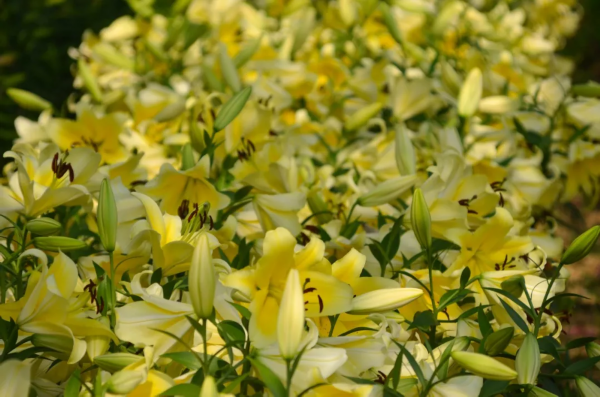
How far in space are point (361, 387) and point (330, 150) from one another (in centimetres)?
113

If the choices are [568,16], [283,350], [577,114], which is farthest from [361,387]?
[568,16]

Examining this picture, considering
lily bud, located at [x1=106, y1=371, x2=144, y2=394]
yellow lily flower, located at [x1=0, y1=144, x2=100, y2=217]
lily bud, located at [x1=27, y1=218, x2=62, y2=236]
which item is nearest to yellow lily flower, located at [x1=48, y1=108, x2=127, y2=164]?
yellow lily flower, located at [x1=0, y1=144, x2=100, y2=217]

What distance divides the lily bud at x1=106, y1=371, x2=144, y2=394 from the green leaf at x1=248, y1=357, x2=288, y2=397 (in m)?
0.13

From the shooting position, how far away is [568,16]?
398 centimetres

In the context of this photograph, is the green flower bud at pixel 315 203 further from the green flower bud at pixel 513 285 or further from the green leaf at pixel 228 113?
the green flower bud at pixel 513 285

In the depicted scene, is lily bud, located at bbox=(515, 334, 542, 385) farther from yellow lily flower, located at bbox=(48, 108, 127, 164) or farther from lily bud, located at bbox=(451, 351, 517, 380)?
yellow lily flower, located at bbox=(48, 108, 127, 164)

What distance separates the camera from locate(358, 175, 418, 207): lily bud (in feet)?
4.18

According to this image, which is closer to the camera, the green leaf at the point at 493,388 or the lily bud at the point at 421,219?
the green leaf at the point at 493,388

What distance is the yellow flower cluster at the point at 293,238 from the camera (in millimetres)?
841

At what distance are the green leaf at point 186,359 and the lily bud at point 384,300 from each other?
0.72 ft

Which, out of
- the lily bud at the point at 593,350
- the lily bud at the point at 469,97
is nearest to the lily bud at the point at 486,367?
the lily bud at the point at 593,350

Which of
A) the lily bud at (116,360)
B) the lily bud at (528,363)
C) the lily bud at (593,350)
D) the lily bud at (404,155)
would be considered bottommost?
the lily bud at (593,350)

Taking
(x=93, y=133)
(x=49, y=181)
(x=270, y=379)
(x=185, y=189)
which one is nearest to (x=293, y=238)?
(x=270, y=379)

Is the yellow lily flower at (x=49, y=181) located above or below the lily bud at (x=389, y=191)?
above
